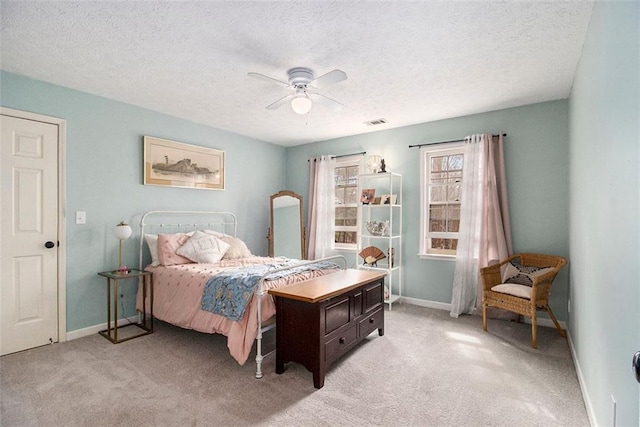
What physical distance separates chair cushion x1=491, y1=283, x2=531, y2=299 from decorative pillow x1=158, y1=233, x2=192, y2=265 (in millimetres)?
3516

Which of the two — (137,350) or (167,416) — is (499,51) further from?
(137,350)

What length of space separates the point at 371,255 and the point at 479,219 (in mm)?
1515

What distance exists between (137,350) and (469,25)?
153 inches

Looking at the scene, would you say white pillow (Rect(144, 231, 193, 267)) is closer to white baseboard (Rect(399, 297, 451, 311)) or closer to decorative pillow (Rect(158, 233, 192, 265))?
decorative pillow (Rect(158, 233, 192, 265))

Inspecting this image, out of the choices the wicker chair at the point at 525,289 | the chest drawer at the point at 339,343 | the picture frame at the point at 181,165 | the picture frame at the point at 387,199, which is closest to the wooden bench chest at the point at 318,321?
the chest drawer at the point at 339,343

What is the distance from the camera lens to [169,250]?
3766 mm

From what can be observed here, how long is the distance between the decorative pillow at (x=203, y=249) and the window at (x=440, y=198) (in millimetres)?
2790

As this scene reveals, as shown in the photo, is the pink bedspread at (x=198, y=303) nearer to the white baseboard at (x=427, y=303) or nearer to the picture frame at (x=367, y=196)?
the picture frame at (x=367, y=196)

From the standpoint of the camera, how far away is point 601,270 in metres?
1.81

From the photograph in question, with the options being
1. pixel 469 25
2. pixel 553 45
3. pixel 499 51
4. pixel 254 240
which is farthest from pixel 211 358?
pixel 553 45

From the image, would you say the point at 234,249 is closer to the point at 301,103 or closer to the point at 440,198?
the point at 301,103

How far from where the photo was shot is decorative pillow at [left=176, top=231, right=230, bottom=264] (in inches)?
151

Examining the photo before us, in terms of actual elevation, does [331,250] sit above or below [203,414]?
above

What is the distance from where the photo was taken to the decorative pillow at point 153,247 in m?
3.77
